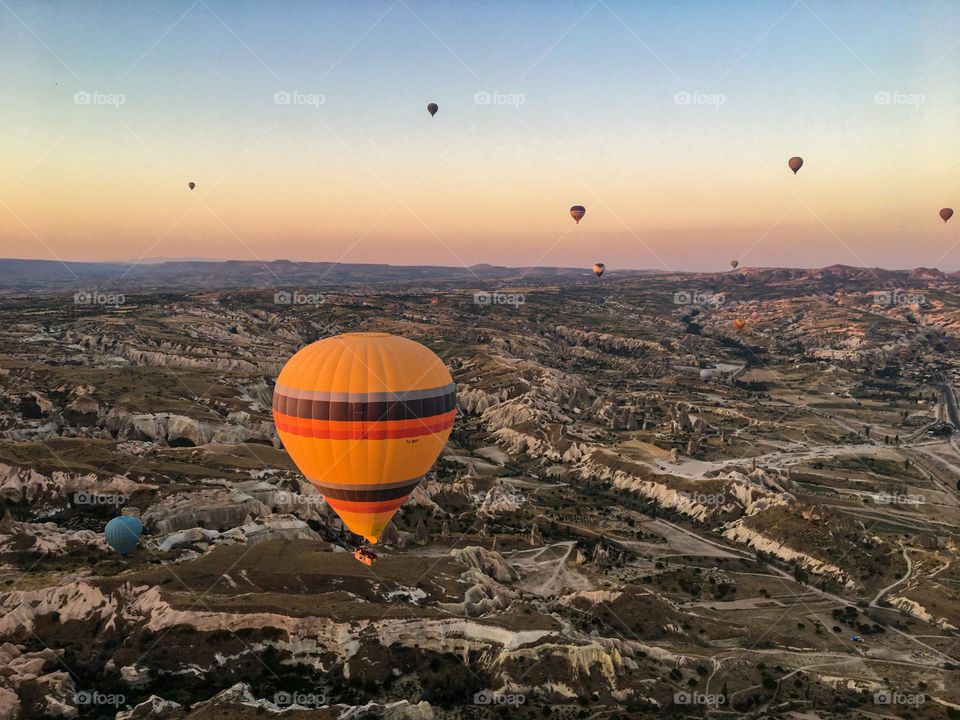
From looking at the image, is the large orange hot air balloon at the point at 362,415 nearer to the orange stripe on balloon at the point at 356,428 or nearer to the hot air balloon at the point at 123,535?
the orange stripe on balloon at the point at 356,428

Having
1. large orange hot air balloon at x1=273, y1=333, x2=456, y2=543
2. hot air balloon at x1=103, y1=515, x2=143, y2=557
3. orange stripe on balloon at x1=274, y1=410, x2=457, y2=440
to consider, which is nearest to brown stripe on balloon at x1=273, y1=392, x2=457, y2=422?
large orange hot air balloon at x1=273, y1=333, x2=456, y2=543

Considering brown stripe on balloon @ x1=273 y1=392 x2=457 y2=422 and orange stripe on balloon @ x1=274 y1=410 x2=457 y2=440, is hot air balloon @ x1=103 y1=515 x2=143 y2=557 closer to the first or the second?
orange stripe on balloon @ x1=274 y1=410 x2=457 y2=440

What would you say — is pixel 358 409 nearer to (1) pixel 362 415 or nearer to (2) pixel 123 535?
(1) pixel 362 415

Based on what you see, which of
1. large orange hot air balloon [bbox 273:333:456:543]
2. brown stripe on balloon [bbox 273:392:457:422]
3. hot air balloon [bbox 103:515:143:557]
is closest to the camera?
brown stripe on balloon [bbox 273:392:457:422]

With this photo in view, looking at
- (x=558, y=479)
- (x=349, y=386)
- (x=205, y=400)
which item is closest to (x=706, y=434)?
(x=558, y=479)

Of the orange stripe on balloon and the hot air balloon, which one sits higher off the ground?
the orange stripe on balloon

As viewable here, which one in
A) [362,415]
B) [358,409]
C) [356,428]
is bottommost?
[356,428]

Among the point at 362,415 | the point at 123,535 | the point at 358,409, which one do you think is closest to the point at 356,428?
the point at 362,415
